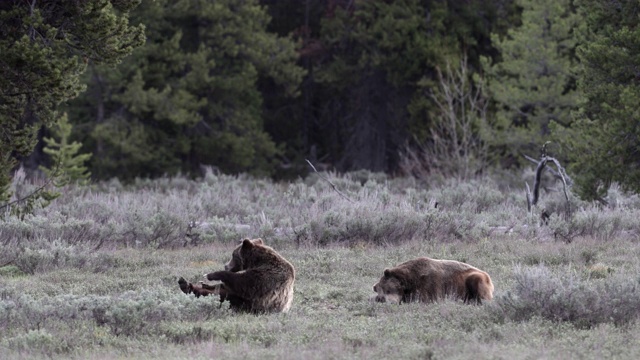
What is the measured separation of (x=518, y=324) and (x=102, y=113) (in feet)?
95.2

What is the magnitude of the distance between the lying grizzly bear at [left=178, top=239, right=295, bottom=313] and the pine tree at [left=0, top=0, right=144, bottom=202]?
12.7 ft

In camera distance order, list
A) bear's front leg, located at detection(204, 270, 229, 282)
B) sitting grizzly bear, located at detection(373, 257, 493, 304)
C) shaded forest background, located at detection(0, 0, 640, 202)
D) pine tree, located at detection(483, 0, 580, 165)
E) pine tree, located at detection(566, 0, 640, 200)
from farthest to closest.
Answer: shaded forest background, located at detection(0, 0, 640, 202) → pine tree, located at detection(483, 0, 580, 165) → pine tree, located at detection(566, 0, 640, 200) → sitting grizzly bear, located at detection(373, 257, 493, 304) → bear's front leg, located at detection(204, 270, 229, 282)

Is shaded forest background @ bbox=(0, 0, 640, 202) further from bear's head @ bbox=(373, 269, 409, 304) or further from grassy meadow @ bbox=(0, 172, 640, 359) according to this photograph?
bear's head @ bbox=(373, 269, 409, 304)

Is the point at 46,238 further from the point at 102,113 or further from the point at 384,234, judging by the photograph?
the point at 102,113

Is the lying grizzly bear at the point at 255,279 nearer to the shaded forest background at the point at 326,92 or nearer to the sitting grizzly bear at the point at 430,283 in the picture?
the sitting grizzly bear at the point at 430,283

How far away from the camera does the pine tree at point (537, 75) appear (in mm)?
30109

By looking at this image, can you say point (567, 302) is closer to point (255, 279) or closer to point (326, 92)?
point (255, 279)

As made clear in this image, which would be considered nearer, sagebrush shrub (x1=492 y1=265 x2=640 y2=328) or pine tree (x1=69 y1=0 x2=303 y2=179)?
sagebrush shrub (x1=492 y1=265 x2=640 y2=328)

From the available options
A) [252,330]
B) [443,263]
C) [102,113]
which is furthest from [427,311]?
[102,113]

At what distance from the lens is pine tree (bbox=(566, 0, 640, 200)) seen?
1444 cm

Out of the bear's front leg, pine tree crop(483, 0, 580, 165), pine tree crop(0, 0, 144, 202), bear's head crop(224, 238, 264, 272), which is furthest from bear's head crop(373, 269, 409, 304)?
pine tree crop(483, 0, 580, 165)

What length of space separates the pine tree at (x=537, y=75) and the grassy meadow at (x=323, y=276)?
1044cm

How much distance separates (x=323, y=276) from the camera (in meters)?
11.9

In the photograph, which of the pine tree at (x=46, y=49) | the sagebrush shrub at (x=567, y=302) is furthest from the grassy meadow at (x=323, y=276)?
the pine tree at (x=46, y=49)
